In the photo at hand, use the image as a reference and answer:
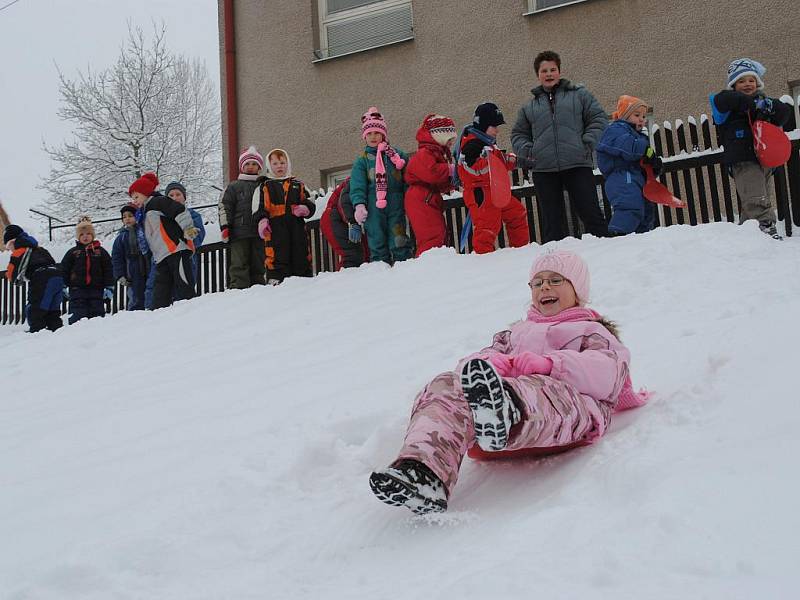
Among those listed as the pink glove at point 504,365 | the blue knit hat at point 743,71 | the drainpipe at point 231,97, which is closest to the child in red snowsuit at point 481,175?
the blue knit hat at point 743,71

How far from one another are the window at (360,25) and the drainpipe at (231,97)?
145cm

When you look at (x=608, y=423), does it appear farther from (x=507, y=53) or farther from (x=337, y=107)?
(x=337, y=107)

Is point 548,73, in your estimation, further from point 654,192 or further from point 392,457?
point 392,457

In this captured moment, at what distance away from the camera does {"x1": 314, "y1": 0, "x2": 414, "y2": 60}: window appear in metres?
12.1

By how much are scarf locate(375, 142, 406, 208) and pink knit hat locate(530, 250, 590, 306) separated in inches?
167

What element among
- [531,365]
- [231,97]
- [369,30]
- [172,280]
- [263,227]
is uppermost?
[369,30]

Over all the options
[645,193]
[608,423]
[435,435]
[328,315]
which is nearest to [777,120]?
[645,193]

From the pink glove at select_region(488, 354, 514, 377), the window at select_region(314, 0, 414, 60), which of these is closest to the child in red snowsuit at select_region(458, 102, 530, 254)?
the pink glove at select_region(488, 354, 514, 377)

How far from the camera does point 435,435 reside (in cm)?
274

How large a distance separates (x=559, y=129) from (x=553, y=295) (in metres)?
4.16

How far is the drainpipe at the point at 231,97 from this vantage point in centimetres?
1274

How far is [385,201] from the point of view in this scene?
7645 mm

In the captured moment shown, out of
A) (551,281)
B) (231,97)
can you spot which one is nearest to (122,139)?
(231,97)

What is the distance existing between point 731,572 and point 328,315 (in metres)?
4.71
